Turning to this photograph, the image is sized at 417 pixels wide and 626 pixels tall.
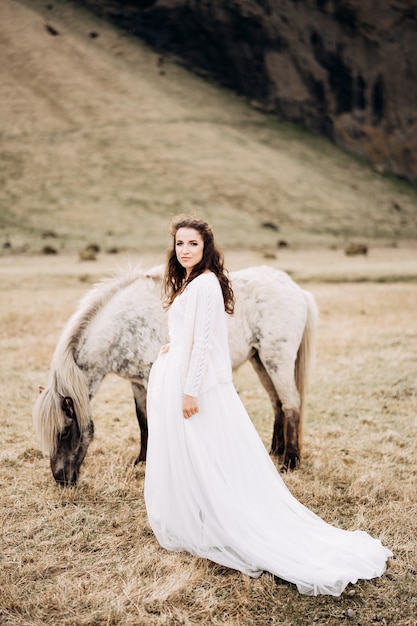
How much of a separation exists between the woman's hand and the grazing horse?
1369 mm

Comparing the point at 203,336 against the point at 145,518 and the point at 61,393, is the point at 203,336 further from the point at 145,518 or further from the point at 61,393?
the point at 145,518

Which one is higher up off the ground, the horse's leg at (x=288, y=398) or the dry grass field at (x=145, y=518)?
the horse's leg at (x=288, y=398)

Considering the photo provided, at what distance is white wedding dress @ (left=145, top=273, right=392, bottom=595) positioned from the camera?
3.24 m

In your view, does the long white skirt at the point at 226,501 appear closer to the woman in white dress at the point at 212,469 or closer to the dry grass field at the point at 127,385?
the woman in white dress at the point at 212,469

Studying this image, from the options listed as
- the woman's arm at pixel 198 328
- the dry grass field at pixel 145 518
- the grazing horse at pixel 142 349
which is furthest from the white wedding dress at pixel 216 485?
the grazing horse at pixel 142 349

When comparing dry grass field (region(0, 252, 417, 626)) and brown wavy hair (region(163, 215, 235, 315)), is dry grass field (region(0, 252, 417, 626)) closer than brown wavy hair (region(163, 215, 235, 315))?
Yes

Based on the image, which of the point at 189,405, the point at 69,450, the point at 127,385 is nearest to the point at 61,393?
the point at 69,450

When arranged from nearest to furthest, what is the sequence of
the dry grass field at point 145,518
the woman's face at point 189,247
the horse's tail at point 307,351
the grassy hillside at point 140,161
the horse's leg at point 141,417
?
the dry grass field at point 145,518 → the woman's face at point 189,247 → the horse's leg at point 141,417 → the horse's tail at point 307,351 → the grassy hillside at point 140,161

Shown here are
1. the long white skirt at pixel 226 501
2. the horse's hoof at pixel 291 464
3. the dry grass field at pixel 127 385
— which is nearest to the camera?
the dry grass field at pixel 127 385

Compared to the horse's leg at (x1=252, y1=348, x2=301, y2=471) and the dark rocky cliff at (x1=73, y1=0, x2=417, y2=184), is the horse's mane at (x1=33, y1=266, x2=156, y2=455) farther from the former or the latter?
the dark rocky cliff at (x1=73, y1=0, x2=417, y2=184)

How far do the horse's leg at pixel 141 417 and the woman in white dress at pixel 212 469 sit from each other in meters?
1.56

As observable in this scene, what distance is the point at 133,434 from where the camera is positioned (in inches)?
235

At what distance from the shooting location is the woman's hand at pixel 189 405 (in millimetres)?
3307

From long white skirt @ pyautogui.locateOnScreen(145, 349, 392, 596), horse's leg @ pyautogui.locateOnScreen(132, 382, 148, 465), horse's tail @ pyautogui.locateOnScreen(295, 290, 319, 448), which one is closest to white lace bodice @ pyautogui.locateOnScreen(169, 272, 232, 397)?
long white skirt @ pyautogui.locateOnScreen(145, 349, 392, 596)
